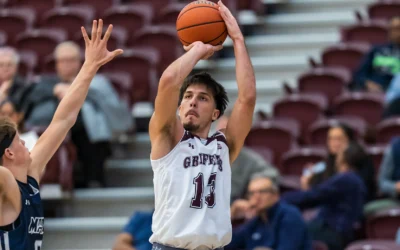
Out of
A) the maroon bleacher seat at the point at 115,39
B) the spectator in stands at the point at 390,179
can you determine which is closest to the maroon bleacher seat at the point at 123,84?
the maroon bleacher seat at the point at 115,39

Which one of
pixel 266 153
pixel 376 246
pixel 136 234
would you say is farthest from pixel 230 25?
pixel 266 153

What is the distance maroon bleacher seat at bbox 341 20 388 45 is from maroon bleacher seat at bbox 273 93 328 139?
1418mm

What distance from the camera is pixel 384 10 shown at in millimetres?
12008

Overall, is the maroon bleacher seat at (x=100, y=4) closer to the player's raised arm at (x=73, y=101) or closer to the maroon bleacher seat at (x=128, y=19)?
the maroon bleacher seat at (x=128, y=19)

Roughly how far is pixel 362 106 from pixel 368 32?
1650mm

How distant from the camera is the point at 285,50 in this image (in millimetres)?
12352

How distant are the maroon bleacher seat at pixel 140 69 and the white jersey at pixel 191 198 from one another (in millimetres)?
5482

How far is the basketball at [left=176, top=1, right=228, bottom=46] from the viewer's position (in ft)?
17.4

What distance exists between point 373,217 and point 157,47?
13.0ft

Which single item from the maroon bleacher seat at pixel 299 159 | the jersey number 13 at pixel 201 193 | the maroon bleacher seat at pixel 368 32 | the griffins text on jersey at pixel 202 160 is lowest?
the maroon bleacher seat at pixel 299 159

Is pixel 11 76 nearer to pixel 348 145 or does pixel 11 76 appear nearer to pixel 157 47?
pixel 157 47

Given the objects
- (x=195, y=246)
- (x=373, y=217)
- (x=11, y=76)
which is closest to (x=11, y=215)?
(x=195, y=246)

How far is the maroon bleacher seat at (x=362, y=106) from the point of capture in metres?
10.0

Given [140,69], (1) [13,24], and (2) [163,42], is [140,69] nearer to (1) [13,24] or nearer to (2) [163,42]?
(2) [163,42]
